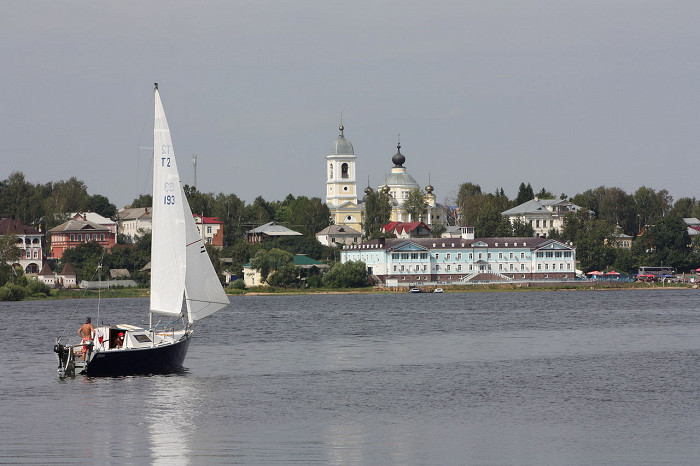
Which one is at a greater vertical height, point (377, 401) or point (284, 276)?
point (284, 276)

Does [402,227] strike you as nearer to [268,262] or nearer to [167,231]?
[268,262]

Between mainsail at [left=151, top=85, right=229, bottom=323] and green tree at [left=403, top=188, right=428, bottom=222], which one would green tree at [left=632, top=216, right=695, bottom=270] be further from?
mainsail at [left=151, top=85, right=229, bottom=323]

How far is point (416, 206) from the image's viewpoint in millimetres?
183000

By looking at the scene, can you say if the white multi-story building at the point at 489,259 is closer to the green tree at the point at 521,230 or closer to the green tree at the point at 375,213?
the green tree at the point at 521,230

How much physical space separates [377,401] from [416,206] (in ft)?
486

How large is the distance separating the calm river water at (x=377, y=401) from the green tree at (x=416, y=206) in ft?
381

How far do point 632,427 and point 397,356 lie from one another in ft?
69.6

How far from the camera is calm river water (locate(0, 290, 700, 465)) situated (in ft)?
88.3

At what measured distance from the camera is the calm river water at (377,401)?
26906mm

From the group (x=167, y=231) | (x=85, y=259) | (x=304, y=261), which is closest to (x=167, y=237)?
(x=167, y=231)

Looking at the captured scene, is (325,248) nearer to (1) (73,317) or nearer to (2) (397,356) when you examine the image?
(1) (73,317)

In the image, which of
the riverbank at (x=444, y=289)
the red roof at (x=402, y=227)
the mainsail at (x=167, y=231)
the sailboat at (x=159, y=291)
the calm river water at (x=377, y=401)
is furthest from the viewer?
the red roof at (x=402, y=227)

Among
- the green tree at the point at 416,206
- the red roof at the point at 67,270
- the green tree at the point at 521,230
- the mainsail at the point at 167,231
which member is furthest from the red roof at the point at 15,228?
the mainsail at the point at 167,231

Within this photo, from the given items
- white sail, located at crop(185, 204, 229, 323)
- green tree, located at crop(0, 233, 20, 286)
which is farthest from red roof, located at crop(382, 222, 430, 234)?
white sail, located at crop(185, 204, 229, 323)
